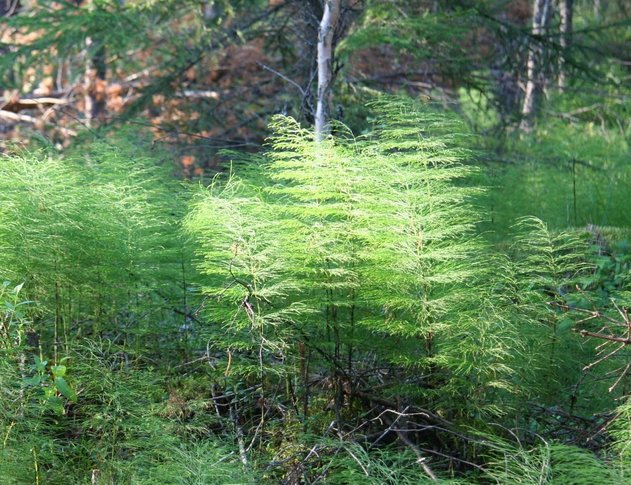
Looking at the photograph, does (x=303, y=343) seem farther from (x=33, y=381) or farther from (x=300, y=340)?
(x=33, y=381)

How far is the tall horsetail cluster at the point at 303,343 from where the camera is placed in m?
3.58

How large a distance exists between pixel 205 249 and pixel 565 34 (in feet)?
16.3

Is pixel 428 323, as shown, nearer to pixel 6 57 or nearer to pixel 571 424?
pixel 571 424

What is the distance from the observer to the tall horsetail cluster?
11.7 ft

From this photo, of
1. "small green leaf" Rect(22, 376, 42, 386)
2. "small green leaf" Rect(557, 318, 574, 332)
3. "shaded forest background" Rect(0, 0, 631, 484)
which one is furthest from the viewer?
"small green leaf" Rect(557, 318, 574, 332)

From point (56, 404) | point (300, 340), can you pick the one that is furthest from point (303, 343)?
point (56, 404)

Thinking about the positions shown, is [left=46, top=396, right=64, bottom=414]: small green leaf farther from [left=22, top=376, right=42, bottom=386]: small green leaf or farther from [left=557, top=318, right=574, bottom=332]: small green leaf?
[left=557, top=318, right=574, bottom=332]: small green leaf

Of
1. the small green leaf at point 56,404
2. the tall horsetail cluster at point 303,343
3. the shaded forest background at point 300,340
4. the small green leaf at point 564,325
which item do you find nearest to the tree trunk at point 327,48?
the shaded forest background at point 300,340

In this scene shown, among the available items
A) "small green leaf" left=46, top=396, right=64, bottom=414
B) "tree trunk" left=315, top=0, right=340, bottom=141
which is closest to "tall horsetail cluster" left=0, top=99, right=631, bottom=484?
"small green leaf" left=46, top=396, right=64, bottom=414

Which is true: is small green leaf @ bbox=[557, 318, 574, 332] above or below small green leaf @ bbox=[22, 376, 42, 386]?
above

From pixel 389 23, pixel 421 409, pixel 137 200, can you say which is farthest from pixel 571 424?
pixel 389 23

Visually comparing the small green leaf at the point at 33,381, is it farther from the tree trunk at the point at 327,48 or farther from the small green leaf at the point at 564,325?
the tree trunk at the point at 327,48

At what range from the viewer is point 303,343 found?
384 centimetres

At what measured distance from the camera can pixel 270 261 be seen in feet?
12.3
